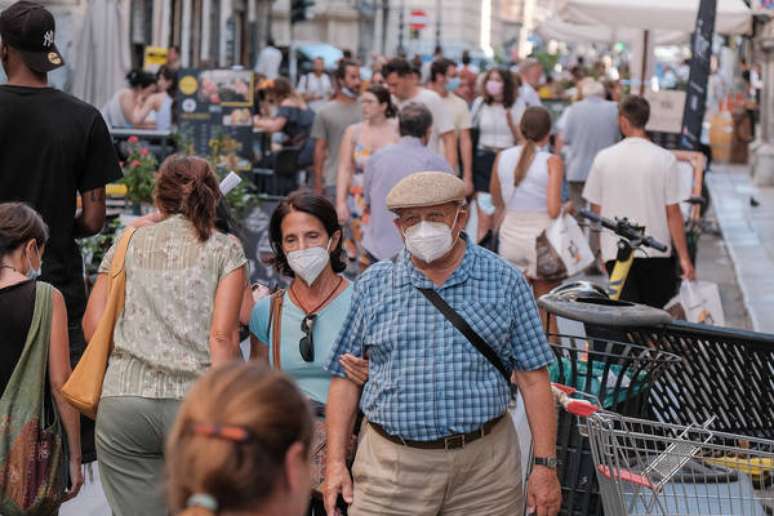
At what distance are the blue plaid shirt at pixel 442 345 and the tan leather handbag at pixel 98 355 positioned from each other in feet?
2.68

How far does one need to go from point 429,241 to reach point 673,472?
0.94m

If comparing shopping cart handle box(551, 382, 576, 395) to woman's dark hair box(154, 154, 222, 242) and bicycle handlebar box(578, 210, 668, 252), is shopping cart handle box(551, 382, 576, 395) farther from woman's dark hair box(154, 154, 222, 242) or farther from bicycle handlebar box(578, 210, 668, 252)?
bicycle handlebar box(578, 210, 668, 252)

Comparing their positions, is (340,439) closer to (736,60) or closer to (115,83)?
(115,83)

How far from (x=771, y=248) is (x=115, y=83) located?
24.1ft

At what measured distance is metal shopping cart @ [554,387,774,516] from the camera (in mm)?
4184

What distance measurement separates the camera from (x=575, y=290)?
557 cm

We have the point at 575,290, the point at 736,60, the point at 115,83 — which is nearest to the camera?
the point at 575,290

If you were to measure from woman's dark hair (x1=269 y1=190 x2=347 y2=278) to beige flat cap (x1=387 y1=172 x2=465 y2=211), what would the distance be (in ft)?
1.90

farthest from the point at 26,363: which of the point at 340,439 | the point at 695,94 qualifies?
the point at 695,94

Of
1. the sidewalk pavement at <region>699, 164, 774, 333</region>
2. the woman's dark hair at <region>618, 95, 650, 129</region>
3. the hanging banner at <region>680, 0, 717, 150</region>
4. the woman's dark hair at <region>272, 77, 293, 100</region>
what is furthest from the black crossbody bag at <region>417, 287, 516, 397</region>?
the woman's dark hair at <region>272, 77, 293, 100</region>

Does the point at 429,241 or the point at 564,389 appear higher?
the point at 429,241

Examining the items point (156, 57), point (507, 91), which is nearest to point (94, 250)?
point (507, 91)

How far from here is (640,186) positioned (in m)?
9.09

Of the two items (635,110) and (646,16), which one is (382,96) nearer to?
(635,110)
